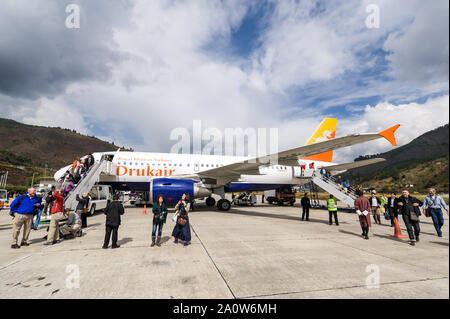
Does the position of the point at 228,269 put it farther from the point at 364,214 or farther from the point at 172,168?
the point at 172,168

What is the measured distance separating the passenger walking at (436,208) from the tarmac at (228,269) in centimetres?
139

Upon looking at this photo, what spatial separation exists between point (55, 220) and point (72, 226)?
64cm

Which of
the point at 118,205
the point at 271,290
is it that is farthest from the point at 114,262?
the point at 271,290

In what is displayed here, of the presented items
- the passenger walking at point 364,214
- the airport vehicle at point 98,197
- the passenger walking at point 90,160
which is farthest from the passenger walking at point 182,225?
the passenger walking at point 90,160

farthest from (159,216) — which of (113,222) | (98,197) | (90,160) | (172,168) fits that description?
(90,160)

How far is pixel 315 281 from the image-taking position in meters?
3.69

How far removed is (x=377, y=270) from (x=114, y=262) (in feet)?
17.7

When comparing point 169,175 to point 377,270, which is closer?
point 377,270

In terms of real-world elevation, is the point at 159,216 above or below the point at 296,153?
below

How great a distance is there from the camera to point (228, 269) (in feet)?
13.9

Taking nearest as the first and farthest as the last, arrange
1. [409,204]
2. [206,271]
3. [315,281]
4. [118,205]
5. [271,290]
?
[271,290] < [315,281] < [206,271] < [118,205] < [409,204]

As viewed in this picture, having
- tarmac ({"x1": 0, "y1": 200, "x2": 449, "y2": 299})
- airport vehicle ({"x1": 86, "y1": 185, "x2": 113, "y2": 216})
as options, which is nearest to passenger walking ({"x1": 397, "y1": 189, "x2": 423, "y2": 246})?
tarmac ({"x1": 0, "y1": 200, "x2": 449, "y2": 299})

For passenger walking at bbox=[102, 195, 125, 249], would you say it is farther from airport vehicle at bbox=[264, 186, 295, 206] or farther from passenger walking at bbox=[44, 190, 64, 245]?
airport vehicle at bbox=[264, 186, 295, 206]
